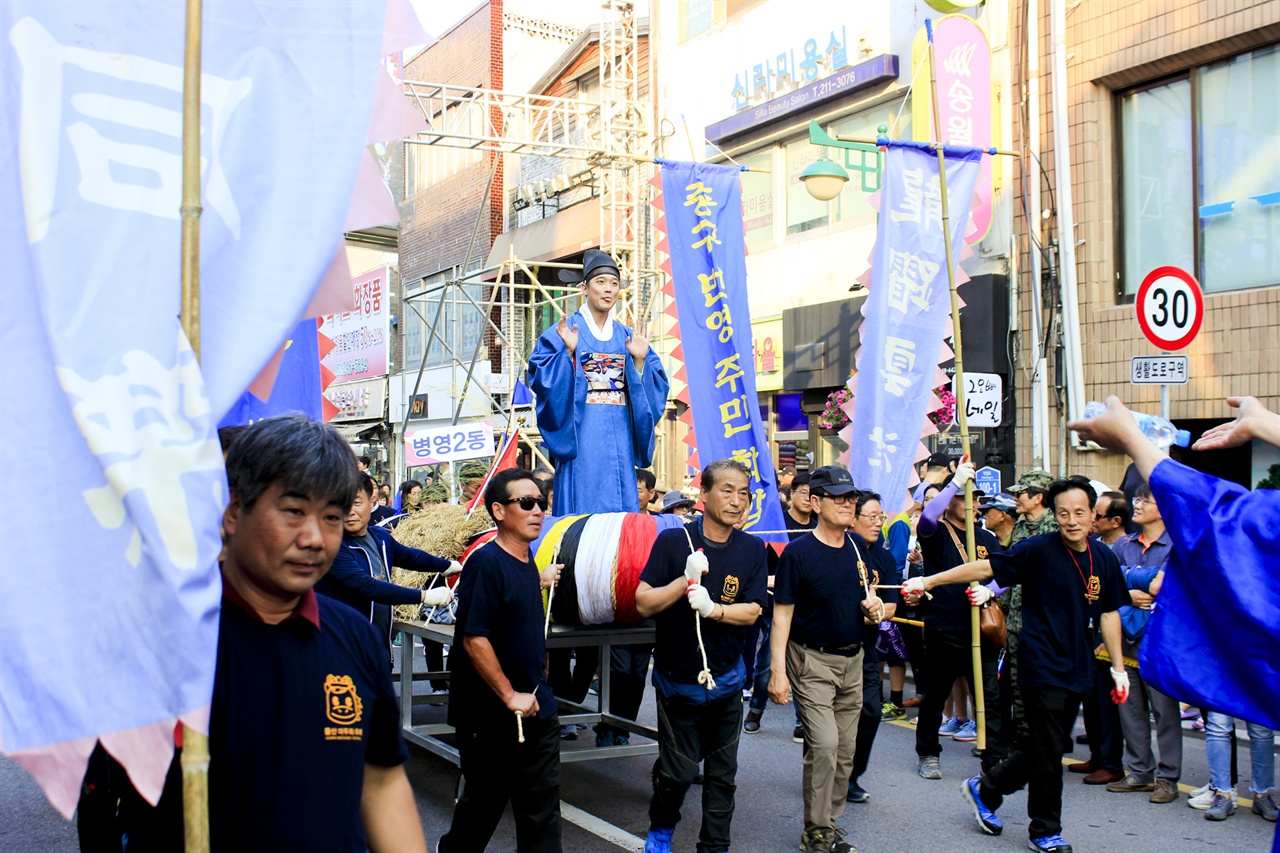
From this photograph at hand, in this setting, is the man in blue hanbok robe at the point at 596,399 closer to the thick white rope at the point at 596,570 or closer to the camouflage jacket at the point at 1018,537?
the thick white rope at the point at 596,570

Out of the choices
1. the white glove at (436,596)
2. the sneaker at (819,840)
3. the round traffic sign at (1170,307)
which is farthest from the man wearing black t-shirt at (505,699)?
the round traffic sign at (1170,307)

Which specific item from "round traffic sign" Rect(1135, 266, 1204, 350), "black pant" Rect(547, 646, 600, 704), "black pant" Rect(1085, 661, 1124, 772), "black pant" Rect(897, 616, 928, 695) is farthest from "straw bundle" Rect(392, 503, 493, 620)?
"round traffic sign" Rect(1135, 266, 1204, 350)

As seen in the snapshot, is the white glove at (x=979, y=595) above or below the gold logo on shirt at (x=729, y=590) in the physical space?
below

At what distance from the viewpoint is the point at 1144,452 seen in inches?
130

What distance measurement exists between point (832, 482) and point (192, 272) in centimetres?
487

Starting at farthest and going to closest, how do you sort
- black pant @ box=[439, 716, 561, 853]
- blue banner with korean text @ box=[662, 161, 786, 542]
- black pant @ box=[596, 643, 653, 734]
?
blue banner with korean text @ box=[662, 161, 786, 542], black pant @ box=[596, 643, 653, 734], black pant @ box=[439, 716, 561, 853]

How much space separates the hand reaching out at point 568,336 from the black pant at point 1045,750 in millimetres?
3203

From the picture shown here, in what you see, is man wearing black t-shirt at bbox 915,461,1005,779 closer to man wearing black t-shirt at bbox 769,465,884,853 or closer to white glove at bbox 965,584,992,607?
white glove at bbox 965,584,992,607

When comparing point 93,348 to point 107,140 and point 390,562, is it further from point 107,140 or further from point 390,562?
point 390,562

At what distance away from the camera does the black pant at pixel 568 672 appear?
28.0 feet

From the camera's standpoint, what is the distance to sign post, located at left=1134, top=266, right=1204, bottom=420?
9.16 meters

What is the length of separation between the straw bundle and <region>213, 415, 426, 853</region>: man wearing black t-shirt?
5222 mm

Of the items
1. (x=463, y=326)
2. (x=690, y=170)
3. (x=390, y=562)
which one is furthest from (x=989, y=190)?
(x=463, y=326)

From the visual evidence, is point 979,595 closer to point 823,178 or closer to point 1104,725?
point 1104,725
